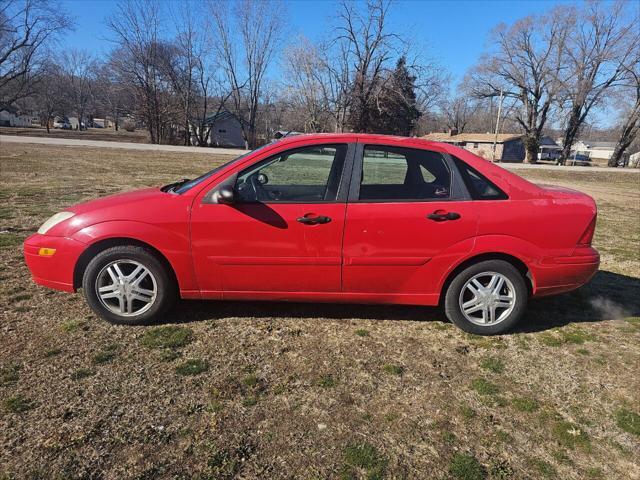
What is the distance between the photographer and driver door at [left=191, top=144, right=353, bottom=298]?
3.35m

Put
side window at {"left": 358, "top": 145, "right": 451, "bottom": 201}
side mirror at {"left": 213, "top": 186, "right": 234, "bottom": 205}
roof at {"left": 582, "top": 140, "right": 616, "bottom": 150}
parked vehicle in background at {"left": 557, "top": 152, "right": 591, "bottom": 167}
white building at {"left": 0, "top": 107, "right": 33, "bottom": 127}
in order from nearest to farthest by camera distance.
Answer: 1. side mirror at {"left": 213, "top": 186, "right": 234, "bottom": 205}
2. side window at {"left": 358, "top": 145, "right": 451, "bottom": 201}
3. parked vehicle in background at {"left": 557, "top": 152, "right": 591, "bottom": 167}
4. white building at {"left": 0, "top": 107, "right": 33, "bottom": 127}
5. roof at {"left": 582, "top": 140, "right": 616, "bottom": 150}

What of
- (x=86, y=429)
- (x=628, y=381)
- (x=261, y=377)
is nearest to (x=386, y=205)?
(x=261, y=377)

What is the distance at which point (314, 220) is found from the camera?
334 centimetres

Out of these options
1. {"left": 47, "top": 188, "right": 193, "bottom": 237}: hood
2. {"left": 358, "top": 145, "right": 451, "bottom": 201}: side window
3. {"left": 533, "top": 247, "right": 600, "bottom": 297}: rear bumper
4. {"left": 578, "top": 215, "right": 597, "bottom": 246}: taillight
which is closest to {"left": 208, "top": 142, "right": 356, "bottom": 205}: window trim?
{"left": 358, "top": 145, "right": 451, "bottom": 201}: side window

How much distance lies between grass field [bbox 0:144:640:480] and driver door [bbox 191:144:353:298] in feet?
1.38

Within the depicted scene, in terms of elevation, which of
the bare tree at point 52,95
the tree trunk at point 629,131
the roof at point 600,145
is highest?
the bare tree at point 52,95

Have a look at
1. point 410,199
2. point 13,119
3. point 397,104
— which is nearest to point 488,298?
point 410,199

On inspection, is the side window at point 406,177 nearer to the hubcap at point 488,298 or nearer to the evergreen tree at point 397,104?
the hubcap at point 488,298

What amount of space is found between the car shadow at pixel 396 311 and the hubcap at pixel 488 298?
37 cm

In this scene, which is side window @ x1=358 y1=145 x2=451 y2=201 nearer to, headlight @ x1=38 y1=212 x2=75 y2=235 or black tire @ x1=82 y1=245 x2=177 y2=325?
black tire @ x1=82 y1=245 x2=177 y2=325

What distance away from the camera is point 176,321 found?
3654 millimetres

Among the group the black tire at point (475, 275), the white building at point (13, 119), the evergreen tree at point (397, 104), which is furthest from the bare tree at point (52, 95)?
the black tire at point (475, 275)

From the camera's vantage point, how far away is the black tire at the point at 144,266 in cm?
339

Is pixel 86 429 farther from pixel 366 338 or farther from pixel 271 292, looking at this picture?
pixel 366 338
